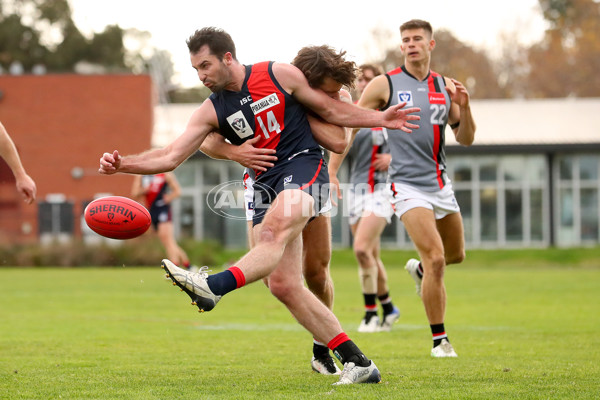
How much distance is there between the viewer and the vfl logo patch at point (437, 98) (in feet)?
27.9

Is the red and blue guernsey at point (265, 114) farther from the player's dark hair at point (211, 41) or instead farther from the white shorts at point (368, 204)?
the white shorts at point (368, 204)

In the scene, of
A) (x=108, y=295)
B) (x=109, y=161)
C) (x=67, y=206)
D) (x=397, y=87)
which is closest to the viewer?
(x=109, y=161)

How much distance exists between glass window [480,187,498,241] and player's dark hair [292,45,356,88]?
33.4 m

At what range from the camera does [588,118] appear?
4253 centimetres

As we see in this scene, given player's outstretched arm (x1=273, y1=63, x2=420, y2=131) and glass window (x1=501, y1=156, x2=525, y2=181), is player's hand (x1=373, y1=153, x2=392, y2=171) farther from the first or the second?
glass window (x1=501, y1=156, x2=525, y2=181)

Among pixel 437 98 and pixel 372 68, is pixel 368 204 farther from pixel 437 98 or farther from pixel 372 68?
pixel 437 98

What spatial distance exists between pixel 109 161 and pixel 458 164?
34408mm

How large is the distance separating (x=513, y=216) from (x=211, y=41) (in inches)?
1349

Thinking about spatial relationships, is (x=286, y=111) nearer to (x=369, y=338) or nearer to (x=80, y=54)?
(x=369, y=338)

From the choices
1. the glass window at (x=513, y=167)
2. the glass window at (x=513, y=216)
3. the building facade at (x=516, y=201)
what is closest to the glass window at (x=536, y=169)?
the building facade at (x=516, y=201)

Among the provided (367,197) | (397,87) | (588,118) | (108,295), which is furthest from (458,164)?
(397,87)

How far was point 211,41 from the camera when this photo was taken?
623cm

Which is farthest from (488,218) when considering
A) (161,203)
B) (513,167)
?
(161,203)

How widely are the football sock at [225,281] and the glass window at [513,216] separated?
34498mm
